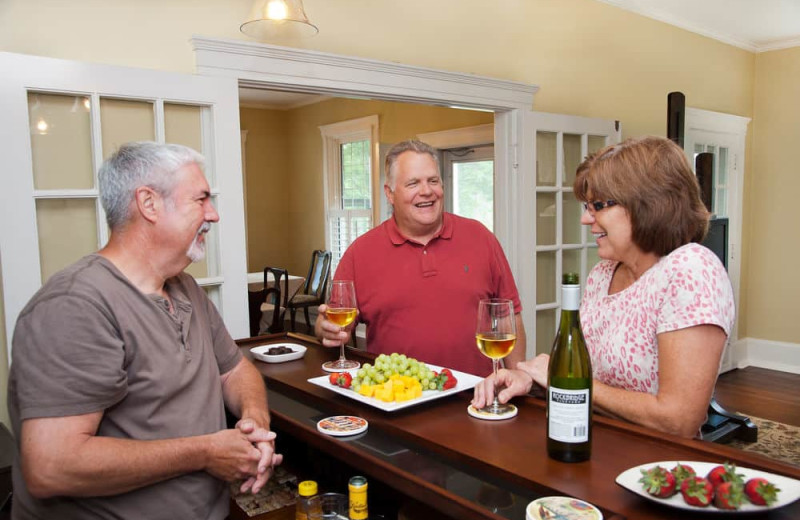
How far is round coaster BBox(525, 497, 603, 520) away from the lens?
2.91 ft

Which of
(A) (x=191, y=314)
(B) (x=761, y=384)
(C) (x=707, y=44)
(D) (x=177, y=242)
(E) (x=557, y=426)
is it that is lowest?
(B) (x=761, y=384)

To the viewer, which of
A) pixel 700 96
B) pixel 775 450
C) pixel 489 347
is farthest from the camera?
pixel 700 96

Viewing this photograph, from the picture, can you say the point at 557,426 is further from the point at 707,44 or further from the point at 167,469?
the point at 707,44

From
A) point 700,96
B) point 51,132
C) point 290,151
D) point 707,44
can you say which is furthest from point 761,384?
point 290,151

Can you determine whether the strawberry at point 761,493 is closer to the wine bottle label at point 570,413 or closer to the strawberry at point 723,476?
the strawberry at point 723,476

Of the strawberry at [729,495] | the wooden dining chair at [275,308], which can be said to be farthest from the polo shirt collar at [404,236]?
the wooden dining chair at [275,308]

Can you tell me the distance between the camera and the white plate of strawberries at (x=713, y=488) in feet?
2.85

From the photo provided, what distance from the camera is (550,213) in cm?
400

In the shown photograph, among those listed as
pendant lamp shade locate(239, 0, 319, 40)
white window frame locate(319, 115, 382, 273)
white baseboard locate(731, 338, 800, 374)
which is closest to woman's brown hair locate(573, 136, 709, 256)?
pendant lamp shade locate(239, 0, 319, 40)

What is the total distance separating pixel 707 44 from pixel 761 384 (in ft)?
9.63

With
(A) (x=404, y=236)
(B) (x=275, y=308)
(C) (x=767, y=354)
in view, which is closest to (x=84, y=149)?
(A) (x=404, y=236)

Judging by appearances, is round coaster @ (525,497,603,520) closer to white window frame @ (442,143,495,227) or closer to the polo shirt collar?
the polo shirt collar

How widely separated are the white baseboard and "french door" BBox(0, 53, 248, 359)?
16.4 ft

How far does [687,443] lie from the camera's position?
114 cm
